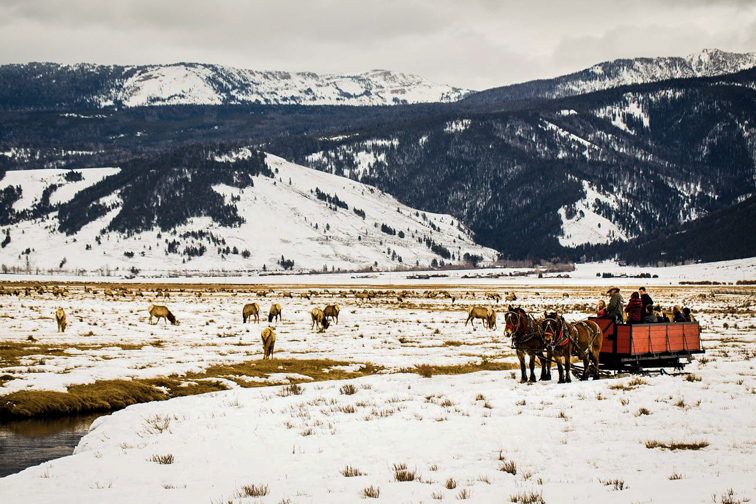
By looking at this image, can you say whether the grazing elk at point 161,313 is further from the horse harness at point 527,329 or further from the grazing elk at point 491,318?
the horse harness at point 527,329

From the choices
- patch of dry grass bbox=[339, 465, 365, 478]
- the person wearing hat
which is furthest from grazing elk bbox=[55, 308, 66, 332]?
patch of dry grass bbox=[339, 465, 365, 478]

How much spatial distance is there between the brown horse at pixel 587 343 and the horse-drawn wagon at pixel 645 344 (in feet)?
1.54

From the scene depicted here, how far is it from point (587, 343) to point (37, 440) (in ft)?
50.3

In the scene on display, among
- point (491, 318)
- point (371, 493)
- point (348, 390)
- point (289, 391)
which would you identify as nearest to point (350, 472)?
point (371, 493)

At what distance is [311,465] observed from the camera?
12.4 metres

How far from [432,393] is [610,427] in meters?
5.87

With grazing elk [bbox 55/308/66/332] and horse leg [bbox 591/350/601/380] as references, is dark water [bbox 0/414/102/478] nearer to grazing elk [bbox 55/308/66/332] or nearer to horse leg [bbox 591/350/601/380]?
horse leg [bbox 591/350/601/380]

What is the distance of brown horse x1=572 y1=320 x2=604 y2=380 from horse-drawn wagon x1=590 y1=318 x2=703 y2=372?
1.54 ft

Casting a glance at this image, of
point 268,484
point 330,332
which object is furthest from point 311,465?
point 330,332

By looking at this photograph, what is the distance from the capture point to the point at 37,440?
56.6ft

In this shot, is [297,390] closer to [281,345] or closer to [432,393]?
[432,393]

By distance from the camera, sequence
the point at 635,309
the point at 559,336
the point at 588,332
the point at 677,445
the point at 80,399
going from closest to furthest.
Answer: the point at 677,445
the point at 559,336
the point at 588,332
the point at 80,399
the point at 635,309

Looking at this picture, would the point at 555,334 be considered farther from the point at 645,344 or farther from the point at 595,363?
the point at 645,344

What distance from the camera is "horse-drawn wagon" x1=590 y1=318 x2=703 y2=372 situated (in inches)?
824
